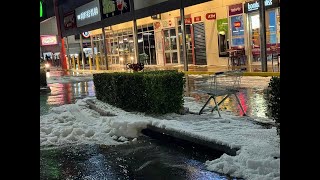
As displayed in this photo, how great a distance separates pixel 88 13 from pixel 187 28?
10.2 m

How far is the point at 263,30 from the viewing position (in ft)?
55.3

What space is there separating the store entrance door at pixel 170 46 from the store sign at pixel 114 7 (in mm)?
4168

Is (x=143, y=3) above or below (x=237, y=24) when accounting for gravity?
above

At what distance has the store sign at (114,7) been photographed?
26625mm

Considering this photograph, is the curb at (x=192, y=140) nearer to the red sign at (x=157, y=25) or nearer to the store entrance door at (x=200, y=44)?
the store entrance door at (x=200, y=44)

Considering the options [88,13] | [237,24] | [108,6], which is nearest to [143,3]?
[108,6]

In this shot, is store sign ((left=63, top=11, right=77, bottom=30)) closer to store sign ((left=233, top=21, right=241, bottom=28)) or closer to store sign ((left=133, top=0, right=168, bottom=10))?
store sign ((left=133, top=0, right=168, bottom=10))

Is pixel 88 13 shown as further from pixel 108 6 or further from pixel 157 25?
pixel 157 25

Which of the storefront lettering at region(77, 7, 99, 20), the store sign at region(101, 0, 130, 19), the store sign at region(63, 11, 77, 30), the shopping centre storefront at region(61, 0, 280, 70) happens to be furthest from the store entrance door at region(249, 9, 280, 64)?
the store sign at region(63, 11, 77, 30)

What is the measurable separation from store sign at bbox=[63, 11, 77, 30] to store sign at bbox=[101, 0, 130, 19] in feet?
29.4

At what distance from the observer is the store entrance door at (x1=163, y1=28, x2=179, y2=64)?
95.4ft

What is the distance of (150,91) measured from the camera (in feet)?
28.1
